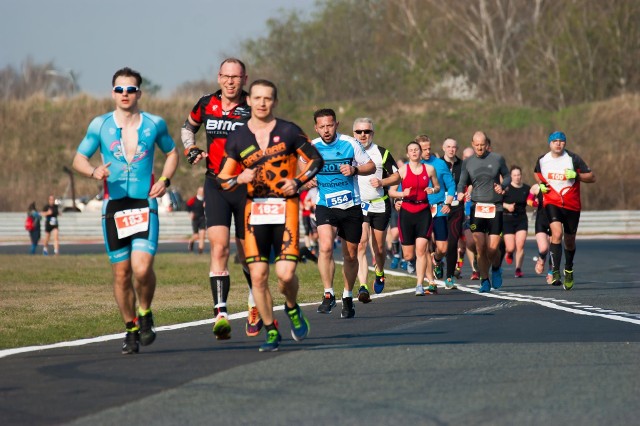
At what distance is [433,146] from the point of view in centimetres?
7244

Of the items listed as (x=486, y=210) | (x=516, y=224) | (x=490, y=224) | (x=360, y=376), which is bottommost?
(x=360, y=376)

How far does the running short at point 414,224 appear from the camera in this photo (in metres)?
18.5

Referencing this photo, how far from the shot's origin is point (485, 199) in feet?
62.5

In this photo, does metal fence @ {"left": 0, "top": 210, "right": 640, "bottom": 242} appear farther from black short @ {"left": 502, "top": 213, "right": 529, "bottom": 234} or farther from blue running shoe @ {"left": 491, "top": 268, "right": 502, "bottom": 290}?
blue running shoe @ {"left": 491, "top": 268, "right": 502, "bottom": 290}

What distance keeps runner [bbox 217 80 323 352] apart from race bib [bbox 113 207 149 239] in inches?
28.7

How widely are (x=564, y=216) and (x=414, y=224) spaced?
236cm

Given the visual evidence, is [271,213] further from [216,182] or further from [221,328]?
[221,328]

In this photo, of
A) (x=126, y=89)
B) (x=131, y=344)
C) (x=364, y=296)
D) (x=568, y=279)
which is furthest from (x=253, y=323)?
(x=568, y=279)

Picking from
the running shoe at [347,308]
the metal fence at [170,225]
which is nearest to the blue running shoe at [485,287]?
the running shoe at [347,308]

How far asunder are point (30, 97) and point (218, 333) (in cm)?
7683

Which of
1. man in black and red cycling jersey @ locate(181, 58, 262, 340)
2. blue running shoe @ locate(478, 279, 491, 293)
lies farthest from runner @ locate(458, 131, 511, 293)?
man in black and red cycling jersey @ locate(181, 58, 262, 340)

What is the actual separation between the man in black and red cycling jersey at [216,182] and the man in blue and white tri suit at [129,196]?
71cm

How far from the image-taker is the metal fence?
4969 cm

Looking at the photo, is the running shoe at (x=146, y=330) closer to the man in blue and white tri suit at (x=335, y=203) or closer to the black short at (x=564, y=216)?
the man in blue and white tri suit at (x=335, y=203)
